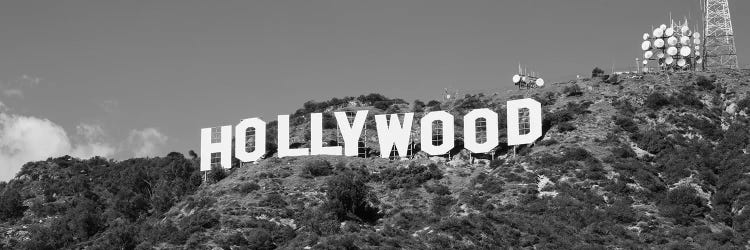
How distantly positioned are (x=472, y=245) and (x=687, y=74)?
41.7m

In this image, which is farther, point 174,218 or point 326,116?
point 326,116

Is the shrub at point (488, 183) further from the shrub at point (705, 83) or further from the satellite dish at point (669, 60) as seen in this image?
the satellite dish at point (669, 60)

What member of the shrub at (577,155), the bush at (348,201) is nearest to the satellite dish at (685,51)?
the shrub at (577,155)

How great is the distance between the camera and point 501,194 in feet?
304

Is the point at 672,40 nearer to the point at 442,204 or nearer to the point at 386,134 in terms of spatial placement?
the point at 386,134

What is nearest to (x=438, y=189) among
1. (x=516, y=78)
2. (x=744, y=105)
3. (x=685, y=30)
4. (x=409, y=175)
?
(x=409, y=175)

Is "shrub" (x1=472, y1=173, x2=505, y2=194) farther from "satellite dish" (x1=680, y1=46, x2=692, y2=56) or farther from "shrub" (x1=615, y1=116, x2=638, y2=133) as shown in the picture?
"satellite dish" (x1=680, y1=46, x2=692, y2=56)

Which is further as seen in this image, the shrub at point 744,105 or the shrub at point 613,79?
the shrub at point 613,79

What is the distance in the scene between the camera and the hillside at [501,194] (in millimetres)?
84750

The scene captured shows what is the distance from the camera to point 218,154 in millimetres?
111188

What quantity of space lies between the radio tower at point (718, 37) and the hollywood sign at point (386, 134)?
24.1 meters

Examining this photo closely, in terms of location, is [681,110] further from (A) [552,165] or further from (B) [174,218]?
(B) [174,218]

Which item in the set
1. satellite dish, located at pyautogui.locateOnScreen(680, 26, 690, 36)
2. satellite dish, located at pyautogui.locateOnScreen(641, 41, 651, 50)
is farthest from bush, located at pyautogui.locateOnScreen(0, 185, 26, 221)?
satellite dish, located at pyautogui.locateOnScreen(680, 26, 690, 36)

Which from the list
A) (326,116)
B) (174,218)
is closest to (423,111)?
(326,116)
